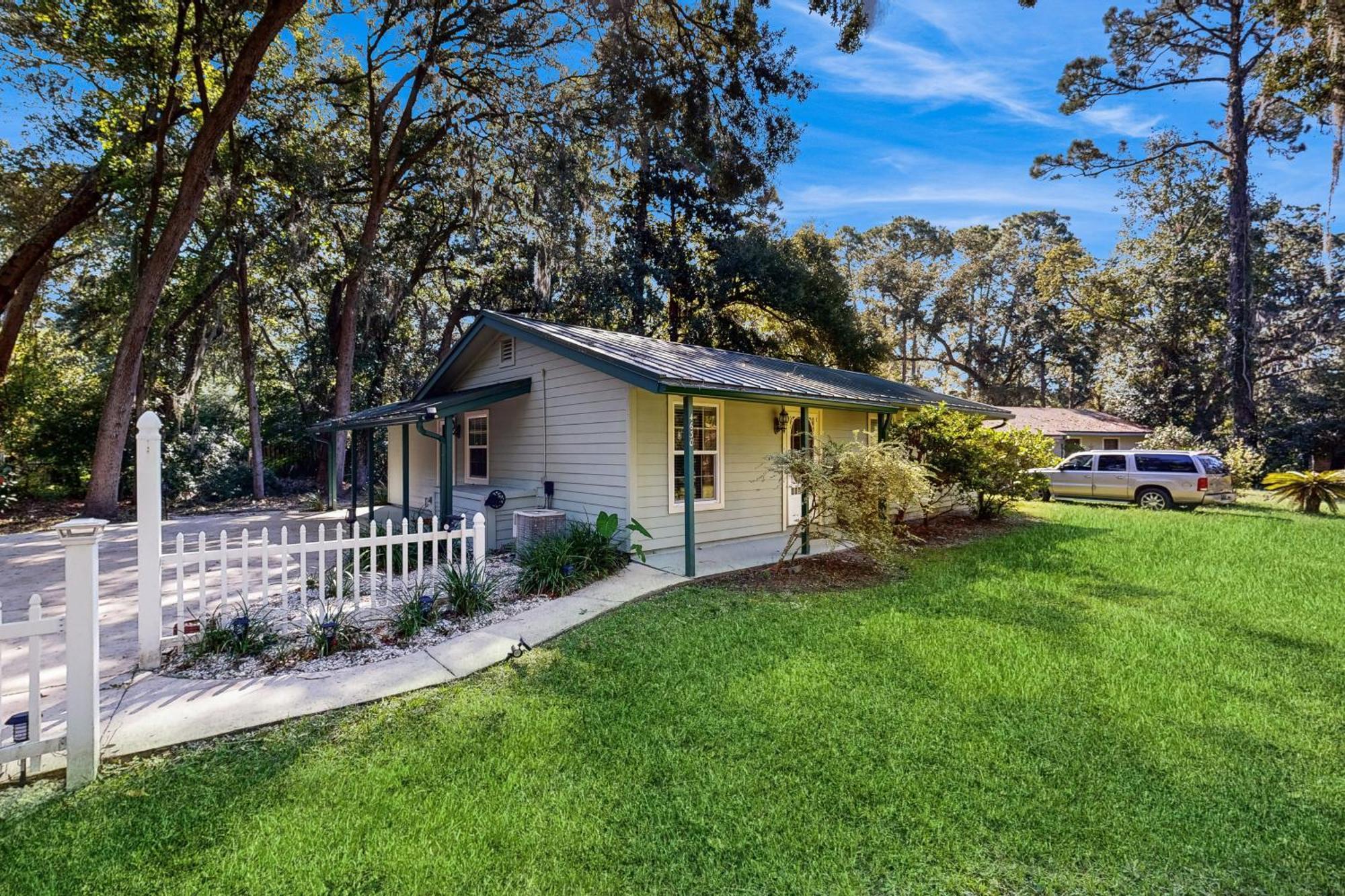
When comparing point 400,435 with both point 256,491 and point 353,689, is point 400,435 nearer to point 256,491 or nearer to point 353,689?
point 256,491

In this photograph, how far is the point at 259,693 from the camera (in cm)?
362

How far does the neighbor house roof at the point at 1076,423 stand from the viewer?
80.5ft

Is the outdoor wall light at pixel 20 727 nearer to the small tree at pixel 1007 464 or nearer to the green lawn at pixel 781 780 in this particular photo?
the green lawn at pixel 781 780

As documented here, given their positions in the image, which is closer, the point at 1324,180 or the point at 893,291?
the point at 1324,180

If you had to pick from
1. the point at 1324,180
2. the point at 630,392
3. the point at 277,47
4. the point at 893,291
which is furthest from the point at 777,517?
the point at 893,291

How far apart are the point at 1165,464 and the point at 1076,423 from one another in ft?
50.0

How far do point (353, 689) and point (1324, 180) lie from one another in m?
20.3

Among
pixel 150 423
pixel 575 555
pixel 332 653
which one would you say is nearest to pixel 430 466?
pixel 575 555

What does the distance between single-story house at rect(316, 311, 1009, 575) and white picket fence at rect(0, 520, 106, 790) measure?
4697 mm

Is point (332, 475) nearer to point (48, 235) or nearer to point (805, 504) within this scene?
point (48, 235)

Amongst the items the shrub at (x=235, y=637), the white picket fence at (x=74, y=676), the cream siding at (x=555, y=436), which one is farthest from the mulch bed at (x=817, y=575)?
the white picket fence at (x=74, y=676)

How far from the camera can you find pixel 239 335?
55.0 feet

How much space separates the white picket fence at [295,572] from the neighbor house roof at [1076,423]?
25.1 meters

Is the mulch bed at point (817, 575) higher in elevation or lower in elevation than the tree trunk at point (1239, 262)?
lower
